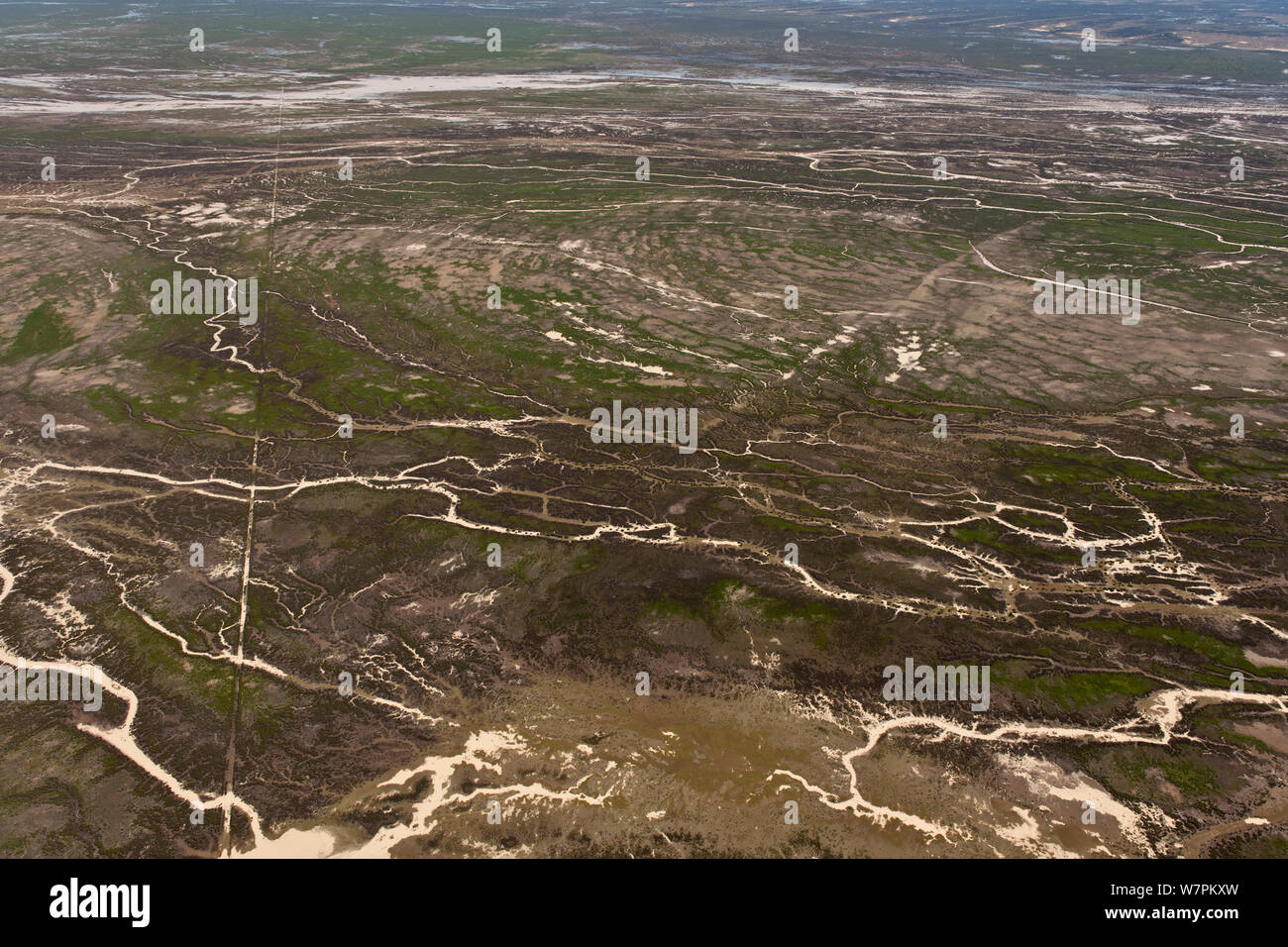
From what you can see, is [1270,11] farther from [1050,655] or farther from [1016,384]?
[1050,655]

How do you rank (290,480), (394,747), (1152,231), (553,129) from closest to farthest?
1. (394,747)
2. (290,480)
3. (1152,231)
4. (553,129)

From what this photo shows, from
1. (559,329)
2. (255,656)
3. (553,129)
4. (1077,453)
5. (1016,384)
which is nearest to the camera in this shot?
(255,656)

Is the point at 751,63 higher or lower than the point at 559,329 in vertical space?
higher

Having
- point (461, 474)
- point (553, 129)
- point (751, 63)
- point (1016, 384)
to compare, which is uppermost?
point (751, 63)

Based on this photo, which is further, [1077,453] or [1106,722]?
[1077,453]

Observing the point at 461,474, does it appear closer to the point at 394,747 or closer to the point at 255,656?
the point at 255,656

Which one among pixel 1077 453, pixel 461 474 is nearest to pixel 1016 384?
pixel 1077 453
